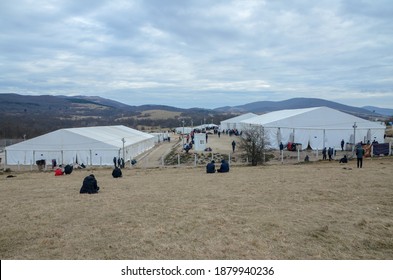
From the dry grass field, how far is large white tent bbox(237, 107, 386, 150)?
2386cm

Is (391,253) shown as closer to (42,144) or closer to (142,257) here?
(142,257)

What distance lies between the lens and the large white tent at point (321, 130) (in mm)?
36469

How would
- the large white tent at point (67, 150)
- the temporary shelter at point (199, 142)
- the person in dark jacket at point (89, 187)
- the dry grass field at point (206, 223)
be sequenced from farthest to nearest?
the temporary shelter at point (199, 142)
the large white tent at point (67, 150)
the person in dark jacket at point (89, 187)
the dry grass field at point (206, 223)

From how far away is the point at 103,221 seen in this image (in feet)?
27.8

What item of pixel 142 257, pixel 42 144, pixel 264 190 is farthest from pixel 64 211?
pixel 42 144

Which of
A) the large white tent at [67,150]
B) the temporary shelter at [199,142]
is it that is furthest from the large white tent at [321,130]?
the large white tent at [67,150]

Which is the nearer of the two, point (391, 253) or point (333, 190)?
point (391, 253)

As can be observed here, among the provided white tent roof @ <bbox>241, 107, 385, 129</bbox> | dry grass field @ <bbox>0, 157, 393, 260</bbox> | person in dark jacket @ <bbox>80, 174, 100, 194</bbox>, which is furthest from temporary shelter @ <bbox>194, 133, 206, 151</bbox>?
person in dark jacket @ <bbox>80, 174, 100, 194</bbox>

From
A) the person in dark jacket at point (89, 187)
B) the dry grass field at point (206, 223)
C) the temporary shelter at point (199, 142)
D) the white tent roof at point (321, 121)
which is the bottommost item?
the dry grass field at point (206, 223)

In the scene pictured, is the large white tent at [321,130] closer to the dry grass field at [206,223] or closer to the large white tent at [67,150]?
the large white tent at [67,150]

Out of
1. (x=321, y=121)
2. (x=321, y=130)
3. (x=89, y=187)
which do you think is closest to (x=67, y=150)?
(x=89, y=187)

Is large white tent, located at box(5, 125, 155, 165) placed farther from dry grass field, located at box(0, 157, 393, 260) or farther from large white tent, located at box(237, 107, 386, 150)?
dry grass field, located at box(0, 157, 393, 260)

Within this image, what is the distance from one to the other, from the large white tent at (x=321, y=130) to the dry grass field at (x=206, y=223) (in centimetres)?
2386

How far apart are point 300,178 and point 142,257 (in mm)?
10795
